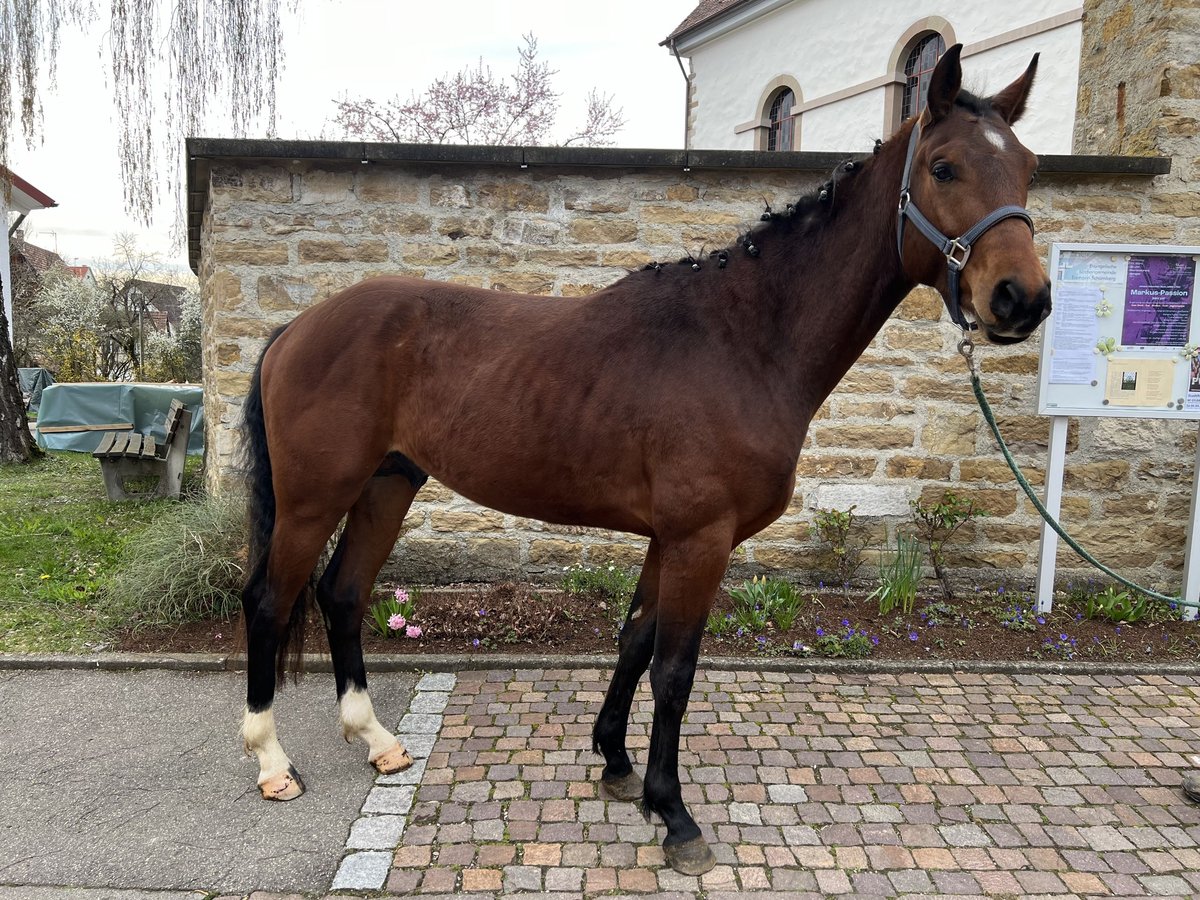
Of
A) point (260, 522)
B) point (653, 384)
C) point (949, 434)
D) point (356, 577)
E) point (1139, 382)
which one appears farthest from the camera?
point (949, 434)

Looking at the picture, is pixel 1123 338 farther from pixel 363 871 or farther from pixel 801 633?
pixel 363 871

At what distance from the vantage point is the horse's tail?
289 centimetres

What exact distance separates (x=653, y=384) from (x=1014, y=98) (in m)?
1.34

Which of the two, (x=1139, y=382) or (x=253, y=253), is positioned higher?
(x=253, y=253)

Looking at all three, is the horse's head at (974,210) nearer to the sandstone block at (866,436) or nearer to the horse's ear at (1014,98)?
the horse's ear at (1014,98)

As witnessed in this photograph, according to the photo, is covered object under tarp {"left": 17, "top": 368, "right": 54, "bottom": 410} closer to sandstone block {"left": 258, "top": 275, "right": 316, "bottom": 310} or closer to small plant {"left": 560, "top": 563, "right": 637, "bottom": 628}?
sandstone block {"left": 258, "top": 275, "right": 316, "bottom": 310}

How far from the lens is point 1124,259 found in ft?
14.3

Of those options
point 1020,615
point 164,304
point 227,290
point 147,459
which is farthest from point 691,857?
point 164,304

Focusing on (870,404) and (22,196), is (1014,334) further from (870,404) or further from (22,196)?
Answer: (22,196)

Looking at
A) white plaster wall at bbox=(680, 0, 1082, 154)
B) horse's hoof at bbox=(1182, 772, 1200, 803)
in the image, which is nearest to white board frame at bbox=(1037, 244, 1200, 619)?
horse's hoof at bbox=(1182, 772, 1200, 803)

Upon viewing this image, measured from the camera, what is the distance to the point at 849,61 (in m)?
14.1

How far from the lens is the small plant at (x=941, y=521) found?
4.86m

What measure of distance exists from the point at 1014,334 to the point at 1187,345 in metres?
3.52

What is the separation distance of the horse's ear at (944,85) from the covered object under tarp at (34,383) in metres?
19.0
